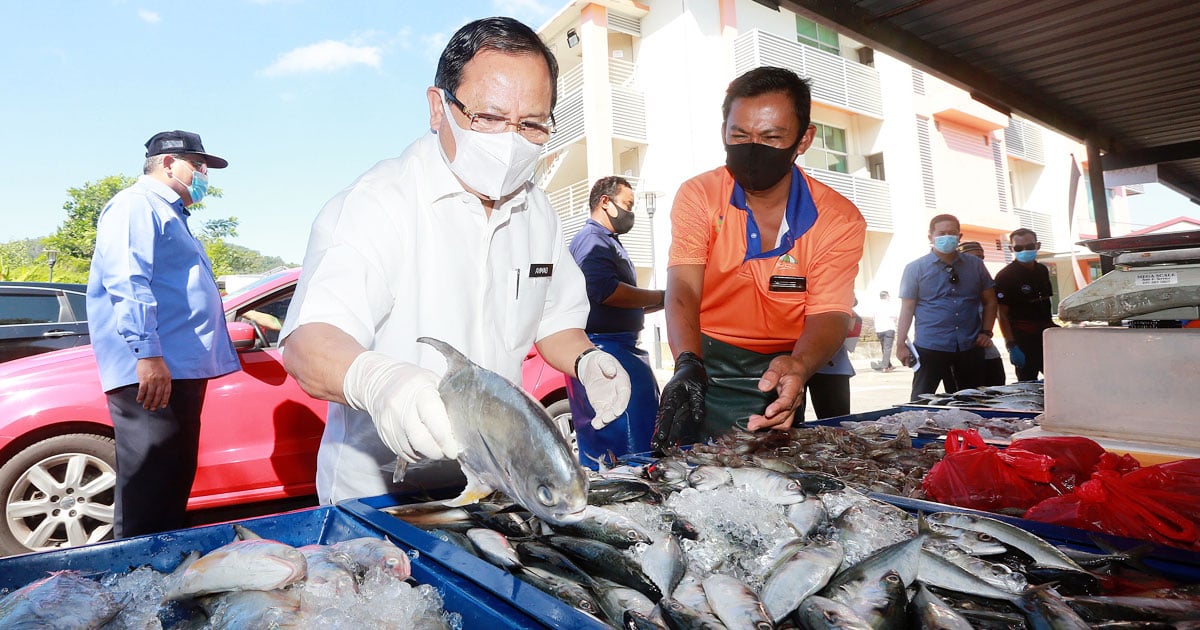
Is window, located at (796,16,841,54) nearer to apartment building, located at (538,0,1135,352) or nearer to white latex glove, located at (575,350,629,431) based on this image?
apartment building, located at (538,0,1135,352)

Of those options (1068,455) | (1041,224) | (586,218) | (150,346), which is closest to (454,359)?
(1068,455)

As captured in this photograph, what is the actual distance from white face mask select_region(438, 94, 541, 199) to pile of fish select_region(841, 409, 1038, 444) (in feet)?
5.61

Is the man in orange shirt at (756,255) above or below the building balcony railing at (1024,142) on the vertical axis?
below

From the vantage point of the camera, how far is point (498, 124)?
1.87m

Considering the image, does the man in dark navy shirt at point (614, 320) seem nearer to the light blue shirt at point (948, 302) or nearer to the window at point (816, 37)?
the light blue shirt at point (948, 302)

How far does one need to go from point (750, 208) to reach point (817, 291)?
0.52 meters

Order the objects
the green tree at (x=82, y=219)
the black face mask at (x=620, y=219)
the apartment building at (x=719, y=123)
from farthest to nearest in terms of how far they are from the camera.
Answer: the green tree at (x=82, y=219)
the apartment building at (x=719, y=123)
the black face mask at (x=620, y=219)

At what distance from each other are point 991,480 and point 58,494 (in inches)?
200

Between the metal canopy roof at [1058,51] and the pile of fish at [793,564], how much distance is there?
3.29 metres

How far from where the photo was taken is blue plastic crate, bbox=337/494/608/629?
37.8 inches

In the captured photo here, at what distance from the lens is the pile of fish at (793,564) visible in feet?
3.35

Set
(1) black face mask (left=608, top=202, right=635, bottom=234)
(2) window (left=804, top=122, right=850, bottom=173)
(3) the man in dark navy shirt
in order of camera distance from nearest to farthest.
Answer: (3) the man in dark navy shirt
(1) black face mask (left=608, top=202, right=635, bottom=234)
(2) window (left=804, top=122, right=850, bottom=173)

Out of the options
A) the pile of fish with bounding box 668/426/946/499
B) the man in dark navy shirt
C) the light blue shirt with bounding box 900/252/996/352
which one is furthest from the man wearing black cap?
the light blue shirt with bounding box 900/252/996/352

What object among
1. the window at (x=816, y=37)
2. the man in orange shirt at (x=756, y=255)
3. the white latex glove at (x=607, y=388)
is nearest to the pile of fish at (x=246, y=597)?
the white latex glove at (x=607, y=388)
